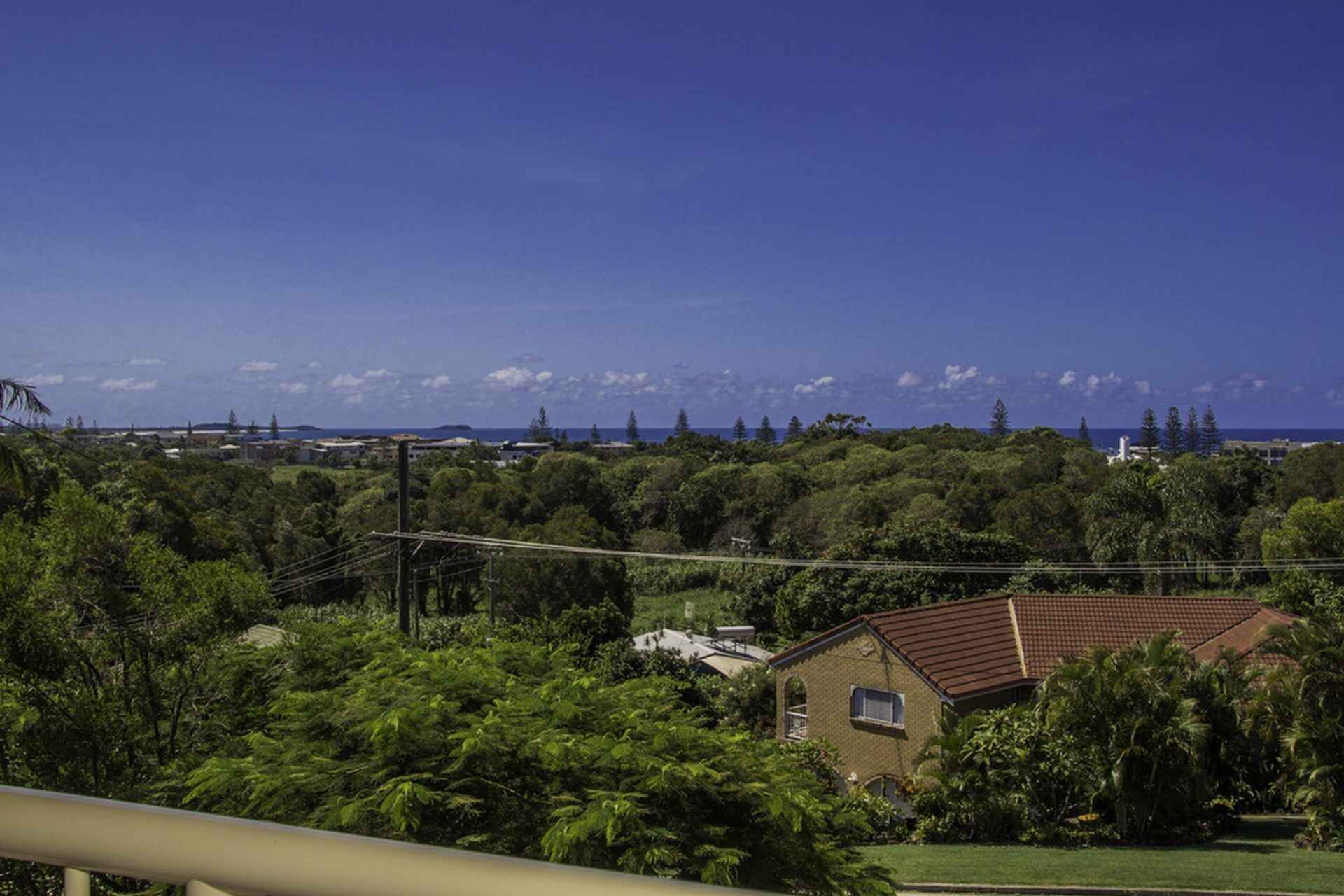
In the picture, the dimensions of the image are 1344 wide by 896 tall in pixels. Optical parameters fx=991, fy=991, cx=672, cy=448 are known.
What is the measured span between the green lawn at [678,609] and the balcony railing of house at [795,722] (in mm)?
13827

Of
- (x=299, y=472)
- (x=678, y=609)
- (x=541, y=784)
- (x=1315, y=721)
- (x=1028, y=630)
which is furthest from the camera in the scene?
(x=299, y=472)

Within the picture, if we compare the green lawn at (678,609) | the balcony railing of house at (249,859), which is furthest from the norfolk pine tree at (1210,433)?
the balcony railing of house at (249,859)

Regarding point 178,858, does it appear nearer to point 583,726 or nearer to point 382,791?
point 382,791

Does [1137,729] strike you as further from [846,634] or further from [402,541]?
[402,541]

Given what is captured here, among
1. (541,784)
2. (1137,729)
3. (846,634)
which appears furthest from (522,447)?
(541,784)

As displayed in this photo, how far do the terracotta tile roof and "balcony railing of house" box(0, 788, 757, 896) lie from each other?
20909 millimetres

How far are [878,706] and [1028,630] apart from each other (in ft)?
14.5

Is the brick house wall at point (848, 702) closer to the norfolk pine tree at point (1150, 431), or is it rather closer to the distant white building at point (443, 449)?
the distant white building at point (443, 449)

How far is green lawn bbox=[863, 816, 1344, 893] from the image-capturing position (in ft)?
36.6

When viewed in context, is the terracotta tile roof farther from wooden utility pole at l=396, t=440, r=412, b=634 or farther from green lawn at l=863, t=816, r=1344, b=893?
wooden utility pole at l=396, t=440, r=412, b=634

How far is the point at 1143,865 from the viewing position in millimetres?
12383

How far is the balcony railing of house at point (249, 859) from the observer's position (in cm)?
102

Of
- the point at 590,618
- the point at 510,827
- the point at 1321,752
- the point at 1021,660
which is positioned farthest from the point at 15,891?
the point at 590,618

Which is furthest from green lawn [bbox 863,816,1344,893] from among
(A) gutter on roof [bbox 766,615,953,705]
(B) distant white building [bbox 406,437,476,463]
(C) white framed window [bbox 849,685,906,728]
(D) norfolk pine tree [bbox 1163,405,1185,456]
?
(D) norfolk pine tree [bbox 1163,405,1185,456]
